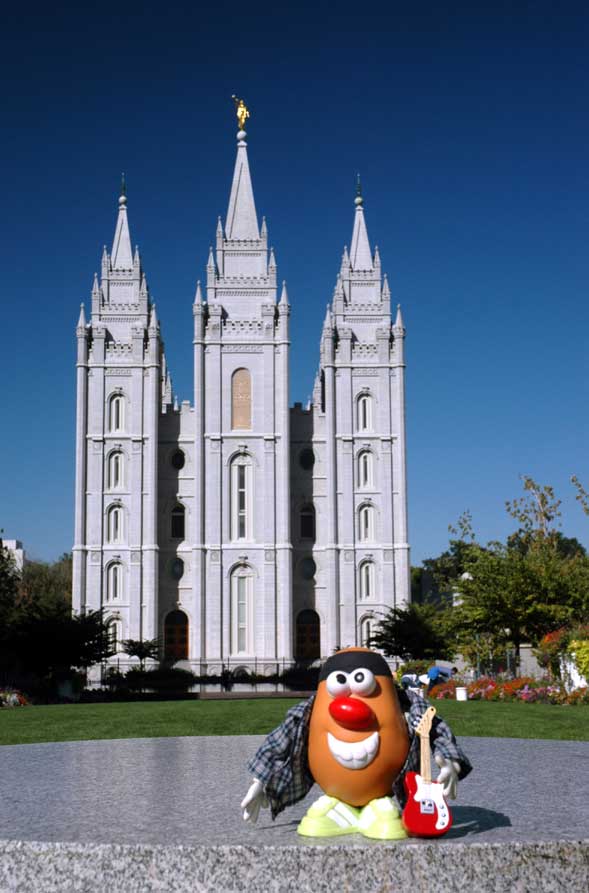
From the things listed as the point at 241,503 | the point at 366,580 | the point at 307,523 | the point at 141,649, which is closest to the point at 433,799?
the point at 141,649

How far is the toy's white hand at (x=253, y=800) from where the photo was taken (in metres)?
6.59

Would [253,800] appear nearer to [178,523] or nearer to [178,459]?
[178,523]

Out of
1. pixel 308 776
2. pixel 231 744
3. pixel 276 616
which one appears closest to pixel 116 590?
pixel 276 616

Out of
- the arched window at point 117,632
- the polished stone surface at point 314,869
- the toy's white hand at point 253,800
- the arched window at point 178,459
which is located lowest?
the arched window at point 117,632

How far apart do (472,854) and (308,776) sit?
1487 mm

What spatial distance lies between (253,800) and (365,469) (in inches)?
1917

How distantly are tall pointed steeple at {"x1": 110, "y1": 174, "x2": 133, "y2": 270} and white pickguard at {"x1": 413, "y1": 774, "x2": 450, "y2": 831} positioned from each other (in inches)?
2123

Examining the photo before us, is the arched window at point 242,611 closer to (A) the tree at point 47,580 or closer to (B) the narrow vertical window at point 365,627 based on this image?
(B) the narrow vertical window at point 365,627

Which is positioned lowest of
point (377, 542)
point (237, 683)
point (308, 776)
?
point (237, 683)

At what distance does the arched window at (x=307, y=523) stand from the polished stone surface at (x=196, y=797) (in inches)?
1674

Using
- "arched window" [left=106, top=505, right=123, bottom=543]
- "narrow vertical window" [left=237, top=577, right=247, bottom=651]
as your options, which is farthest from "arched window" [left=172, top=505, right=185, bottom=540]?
"narrow vertical window" [left=237, top=577, right=247, bottom=651]

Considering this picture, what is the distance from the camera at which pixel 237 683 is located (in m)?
47.9

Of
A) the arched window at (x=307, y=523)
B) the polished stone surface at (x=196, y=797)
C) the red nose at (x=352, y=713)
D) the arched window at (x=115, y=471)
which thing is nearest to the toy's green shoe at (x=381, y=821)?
the polished stone surface at (x=196, y=797)

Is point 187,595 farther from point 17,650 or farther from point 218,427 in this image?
point 17,650
